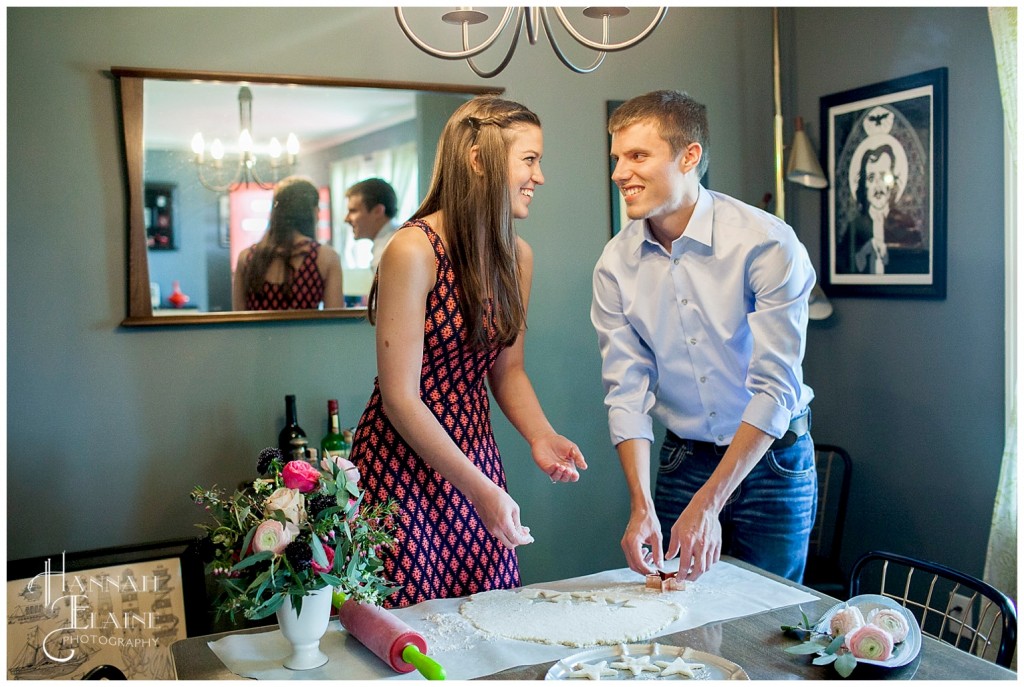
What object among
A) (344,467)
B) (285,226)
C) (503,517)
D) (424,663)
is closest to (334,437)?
(285,226)

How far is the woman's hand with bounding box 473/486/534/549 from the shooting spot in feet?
5.08

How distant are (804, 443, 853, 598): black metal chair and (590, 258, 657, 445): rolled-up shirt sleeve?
3.45 feet

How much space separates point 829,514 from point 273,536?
7.96 feet

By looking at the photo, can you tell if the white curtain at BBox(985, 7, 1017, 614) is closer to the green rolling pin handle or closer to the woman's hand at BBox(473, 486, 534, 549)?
the woman's hand at BBox(473, 486, 534, 549)

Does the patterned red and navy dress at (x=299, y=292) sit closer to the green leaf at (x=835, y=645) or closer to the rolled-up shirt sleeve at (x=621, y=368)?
the rolled-up shirt sleeve at (x=621, y=368)

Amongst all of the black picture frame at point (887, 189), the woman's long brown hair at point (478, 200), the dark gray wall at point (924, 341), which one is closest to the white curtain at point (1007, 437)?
the dark gray wall at point (924, 341)

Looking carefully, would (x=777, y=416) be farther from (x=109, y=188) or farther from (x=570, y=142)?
(x=109, y=188)

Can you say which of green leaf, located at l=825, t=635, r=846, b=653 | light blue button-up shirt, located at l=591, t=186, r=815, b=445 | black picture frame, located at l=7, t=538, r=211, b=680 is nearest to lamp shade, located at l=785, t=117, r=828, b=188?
light blue button-up shirt, located at l=591, t=186, r=815, b=445

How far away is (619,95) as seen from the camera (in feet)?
10.3

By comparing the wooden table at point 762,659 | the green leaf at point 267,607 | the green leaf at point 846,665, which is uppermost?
the green leaf at point 267,607

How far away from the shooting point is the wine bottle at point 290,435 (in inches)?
103

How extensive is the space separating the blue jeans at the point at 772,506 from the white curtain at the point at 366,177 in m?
1.27

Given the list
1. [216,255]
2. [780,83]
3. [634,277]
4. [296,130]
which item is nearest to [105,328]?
[216,255]

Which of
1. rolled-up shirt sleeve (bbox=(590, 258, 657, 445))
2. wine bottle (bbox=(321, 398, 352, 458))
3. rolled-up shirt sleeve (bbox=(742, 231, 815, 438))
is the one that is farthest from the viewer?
wine bottle (bbox=(321, 398, 352, 458))
